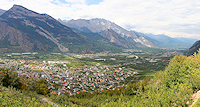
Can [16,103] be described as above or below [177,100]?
below

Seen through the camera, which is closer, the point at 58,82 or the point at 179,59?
the point at 179,59

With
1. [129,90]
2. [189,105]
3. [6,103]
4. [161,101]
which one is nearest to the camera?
[189,105]

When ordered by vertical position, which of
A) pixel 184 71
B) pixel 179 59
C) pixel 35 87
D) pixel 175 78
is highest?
pixel 179 59

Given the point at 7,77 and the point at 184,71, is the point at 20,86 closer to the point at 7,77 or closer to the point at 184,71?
the point at 7,77

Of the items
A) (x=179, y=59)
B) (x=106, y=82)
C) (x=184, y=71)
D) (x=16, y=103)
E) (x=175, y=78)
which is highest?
(x=179, y=59)

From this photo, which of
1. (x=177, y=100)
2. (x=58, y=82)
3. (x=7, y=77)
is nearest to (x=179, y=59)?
(x=177, y=100)

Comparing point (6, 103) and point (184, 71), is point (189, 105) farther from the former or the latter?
point (6, 103)

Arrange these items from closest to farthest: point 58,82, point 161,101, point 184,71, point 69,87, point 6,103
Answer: point 161,101
point 6,103
point 184,71
point 69,87
point 58,82

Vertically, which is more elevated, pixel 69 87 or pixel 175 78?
pixel 175 78

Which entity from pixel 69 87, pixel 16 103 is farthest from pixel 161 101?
pixel 69 87
